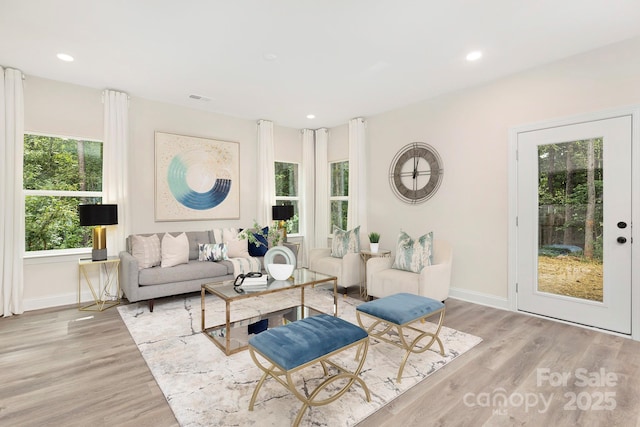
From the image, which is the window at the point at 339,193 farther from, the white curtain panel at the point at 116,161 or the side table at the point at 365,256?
the white curtain panel at the point at 116,161

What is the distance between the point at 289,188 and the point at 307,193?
383 millimetres

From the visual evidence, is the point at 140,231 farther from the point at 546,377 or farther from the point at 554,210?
the point at 554,210

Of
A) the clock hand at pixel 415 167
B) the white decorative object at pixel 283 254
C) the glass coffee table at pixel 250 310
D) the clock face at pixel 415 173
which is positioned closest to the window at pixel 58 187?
the glass coffee table at pixel 250 310

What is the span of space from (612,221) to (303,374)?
333cm

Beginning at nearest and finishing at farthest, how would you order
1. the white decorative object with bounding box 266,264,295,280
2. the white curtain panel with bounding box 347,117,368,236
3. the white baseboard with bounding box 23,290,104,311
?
the white decorative object with bounding box 266,264,295,280 → the white baseboard with bounding box 23,290,104,311 → the white curtain panel with bounding box 347,117,368,236

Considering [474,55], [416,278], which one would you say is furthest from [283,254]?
[474,55]

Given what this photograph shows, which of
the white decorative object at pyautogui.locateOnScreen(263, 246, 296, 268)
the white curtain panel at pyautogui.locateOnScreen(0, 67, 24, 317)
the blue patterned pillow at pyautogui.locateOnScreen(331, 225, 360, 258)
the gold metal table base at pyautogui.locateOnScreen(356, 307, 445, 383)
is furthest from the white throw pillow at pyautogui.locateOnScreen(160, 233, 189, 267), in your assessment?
the gold metal table base at pyautogui.locateOnScreen(356, 307, 445, 383)

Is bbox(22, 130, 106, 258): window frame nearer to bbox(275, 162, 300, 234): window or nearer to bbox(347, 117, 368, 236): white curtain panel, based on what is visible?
bbox(275, 162, 300, 234): window

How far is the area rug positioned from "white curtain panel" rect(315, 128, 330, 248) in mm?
2725

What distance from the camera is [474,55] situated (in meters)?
3.27

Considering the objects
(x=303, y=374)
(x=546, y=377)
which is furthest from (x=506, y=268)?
(x=303, y=374)

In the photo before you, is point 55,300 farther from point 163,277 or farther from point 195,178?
point 195,178

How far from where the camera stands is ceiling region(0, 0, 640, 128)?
2523mm

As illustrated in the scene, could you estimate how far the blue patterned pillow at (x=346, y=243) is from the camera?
15.6 feet
